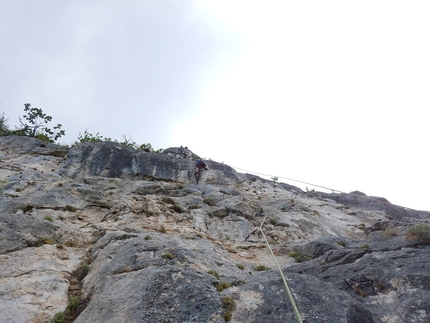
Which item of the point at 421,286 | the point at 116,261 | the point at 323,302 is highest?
the point at 421,286

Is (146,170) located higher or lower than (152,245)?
higher

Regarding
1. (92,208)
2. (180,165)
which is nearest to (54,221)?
(92,208)

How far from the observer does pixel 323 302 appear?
736cm

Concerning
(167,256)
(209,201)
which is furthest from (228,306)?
(209,201)

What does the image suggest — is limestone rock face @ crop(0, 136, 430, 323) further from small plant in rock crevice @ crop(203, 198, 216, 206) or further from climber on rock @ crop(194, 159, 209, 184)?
climber on rock @ crop(194, 159, 209, 184)

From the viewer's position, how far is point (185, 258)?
10.2 meters

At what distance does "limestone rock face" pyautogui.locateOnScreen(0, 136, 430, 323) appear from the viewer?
7590mm

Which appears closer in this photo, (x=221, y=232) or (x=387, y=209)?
Answer: (x=221, y=232)

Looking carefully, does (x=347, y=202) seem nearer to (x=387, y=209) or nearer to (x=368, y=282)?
(x=387, y=209)

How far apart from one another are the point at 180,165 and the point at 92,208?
12928 mm

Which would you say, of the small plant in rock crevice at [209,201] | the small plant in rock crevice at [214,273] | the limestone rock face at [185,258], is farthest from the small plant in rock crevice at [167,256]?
the small plant in rock crevice at [209,201]

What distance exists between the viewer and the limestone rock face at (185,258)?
759cm

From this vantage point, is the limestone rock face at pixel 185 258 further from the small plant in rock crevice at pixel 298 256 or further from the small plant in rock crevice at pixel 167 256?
the small plant in rock crevice at pixel 298 256

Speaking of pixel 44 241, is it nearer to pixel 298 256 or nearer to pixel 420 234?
pixel 298 256
